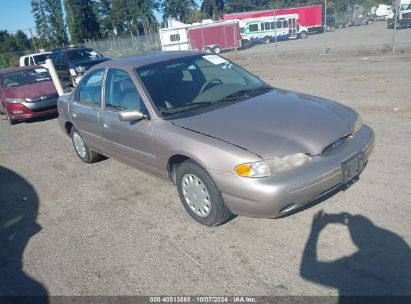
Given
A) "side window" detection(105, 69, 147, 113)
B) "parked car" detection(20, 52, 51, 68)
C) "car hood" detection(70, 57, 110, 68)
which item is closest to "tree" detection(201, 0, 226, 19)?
"parked car" detection(20, 52, 51, 68)

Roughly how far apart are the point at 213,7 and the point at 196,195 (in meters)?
94.1

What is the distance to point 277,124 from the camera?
343 cm

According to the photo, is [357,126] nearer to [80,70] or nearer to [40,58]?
[80,70]

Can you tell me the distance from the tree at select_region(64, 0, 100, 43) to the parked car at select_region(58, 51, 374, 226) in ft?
205

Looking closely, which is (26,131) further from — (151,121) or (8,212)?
(151,121)

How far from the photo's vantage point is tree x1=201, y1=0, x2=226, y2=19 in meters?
90.5

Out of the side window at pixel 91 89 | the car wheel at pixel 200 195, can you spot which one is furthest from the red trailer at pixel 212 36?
the car wheel at pixel 200 195

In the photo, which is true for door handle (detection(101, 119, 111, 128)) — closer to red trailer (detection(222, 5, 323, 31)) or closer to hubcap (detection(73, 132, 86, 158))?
hubcap (detection(73, 132, 86, 158))

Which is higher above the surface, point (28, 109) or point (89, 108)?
point (89, 108)

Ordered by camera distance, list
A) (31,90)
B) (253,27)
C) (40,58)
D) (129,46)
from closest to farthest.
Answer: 1. (31,90)
2. (40,58)
3. (253,27)
4. (129,46)

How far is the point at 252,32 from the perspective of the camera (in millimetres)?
38375

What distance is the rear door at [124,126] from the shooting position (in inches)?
159

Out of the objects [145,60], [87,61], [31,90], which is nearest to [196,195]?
[145,60]

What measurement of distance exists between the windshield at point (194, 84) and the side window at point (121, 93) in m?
0.17
